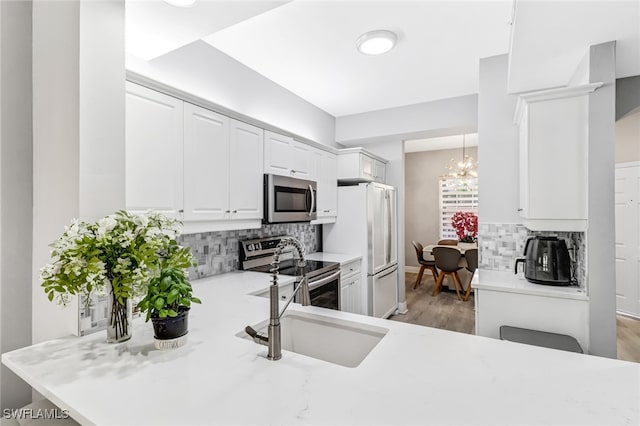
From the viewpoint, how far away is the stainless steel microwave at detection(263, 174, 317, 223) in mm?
2658

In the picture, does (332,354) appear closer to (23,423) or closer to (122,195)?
(23,423)

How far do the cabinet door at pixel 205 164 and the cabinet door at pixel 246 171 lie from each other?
72 mm

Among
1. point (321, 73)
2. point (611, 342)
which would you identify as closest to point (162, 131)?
point (321, 73)

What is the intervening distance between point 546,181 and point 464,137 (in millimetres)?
4173

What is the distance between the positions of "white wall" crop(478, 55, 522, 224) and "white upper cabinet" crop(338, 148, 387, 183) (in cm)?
132

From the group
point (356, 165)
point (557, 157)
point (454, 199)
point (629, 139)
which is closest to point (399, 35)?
point (557, 157)

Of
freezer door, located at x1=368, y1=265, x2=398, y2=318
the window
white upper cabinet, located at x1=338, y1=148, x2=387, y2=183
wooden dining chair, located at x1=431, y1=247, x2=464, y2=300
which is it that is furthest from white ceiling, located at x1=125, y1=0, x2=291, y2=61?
the window

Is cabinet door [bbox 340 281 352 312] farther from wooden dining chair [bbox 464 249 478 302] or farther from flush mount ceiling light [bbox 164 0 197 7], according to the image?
flush mount ceiling light [bbox 164 0 197 7]

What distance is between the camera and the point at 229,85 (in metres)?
2.80

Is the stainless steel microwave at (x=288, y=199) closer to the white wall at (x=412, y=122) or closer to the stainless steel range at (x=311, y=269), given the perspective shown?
the stainless steel range at (x=311, y=269)

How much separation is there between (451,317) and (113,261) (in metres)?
4.05

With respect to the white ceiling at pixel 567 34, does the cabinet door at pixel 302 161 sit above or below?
below

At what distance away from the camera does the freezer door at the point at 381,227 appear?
11.8ft

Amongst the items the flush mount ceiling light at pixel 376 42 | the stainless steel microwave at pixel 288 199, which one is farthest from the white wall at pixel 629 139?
the stainless steel microwave at pixel 288 199
